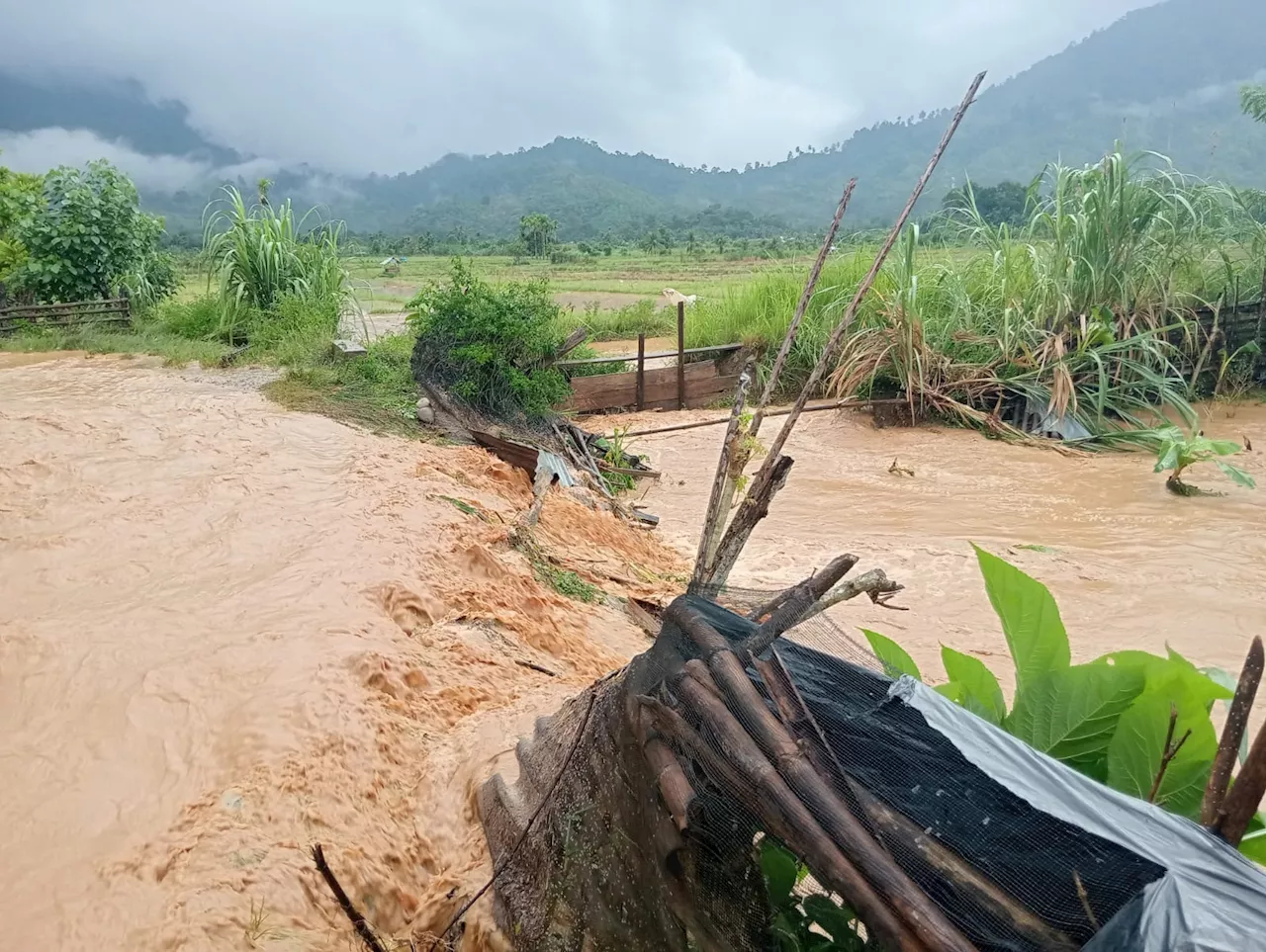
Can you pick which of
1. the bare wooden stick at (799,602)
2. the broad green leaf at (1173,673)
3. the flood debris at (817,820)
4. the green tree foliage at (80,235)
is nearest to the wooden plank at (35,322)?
the green tree foliage at (80,235)

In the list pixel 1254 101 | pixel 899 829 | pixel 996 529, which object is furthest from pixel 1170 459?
pixel 1254 101

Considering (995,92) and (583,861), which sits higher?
(995,92)

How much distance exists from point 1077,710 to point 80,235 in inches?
515

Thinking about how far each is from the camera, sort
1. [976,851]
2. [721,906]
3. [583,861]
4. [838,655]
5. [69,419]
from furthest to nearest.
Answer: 1. [69,419]
2. [583,861]
3. [838,655]
4. [721,906]
5. [976,851]

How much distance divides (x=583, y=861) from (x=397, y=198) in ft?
512

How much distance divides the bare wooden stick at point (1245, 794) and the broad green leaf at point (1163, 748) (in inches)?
9.2

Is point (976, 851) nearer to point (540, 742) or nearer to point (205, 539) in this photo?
point (540, 742)

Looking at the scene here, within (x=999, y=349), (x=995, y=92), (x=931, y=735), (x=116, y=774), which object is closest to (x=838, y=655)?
(x=931, y=735)

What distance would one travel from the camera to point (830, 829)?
3.88 ft

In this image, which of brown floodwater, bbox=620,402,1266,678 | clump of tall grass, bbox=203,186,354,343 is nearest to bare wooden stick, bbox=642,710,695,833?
brown floodwater, bbox=620,402,1266,678

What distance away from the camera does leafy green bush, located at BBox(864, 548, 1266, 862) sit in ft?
3.77

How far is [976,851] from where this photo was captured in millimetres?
1122

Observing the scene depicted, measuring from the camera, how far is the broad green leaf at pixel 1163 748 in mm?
1143

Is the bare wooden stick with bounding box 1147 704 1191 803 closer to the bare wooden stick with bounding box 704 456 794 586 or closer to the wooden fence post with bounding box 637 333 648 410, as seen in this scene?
the bare wooden stick with bounding box 704 456 794 586
